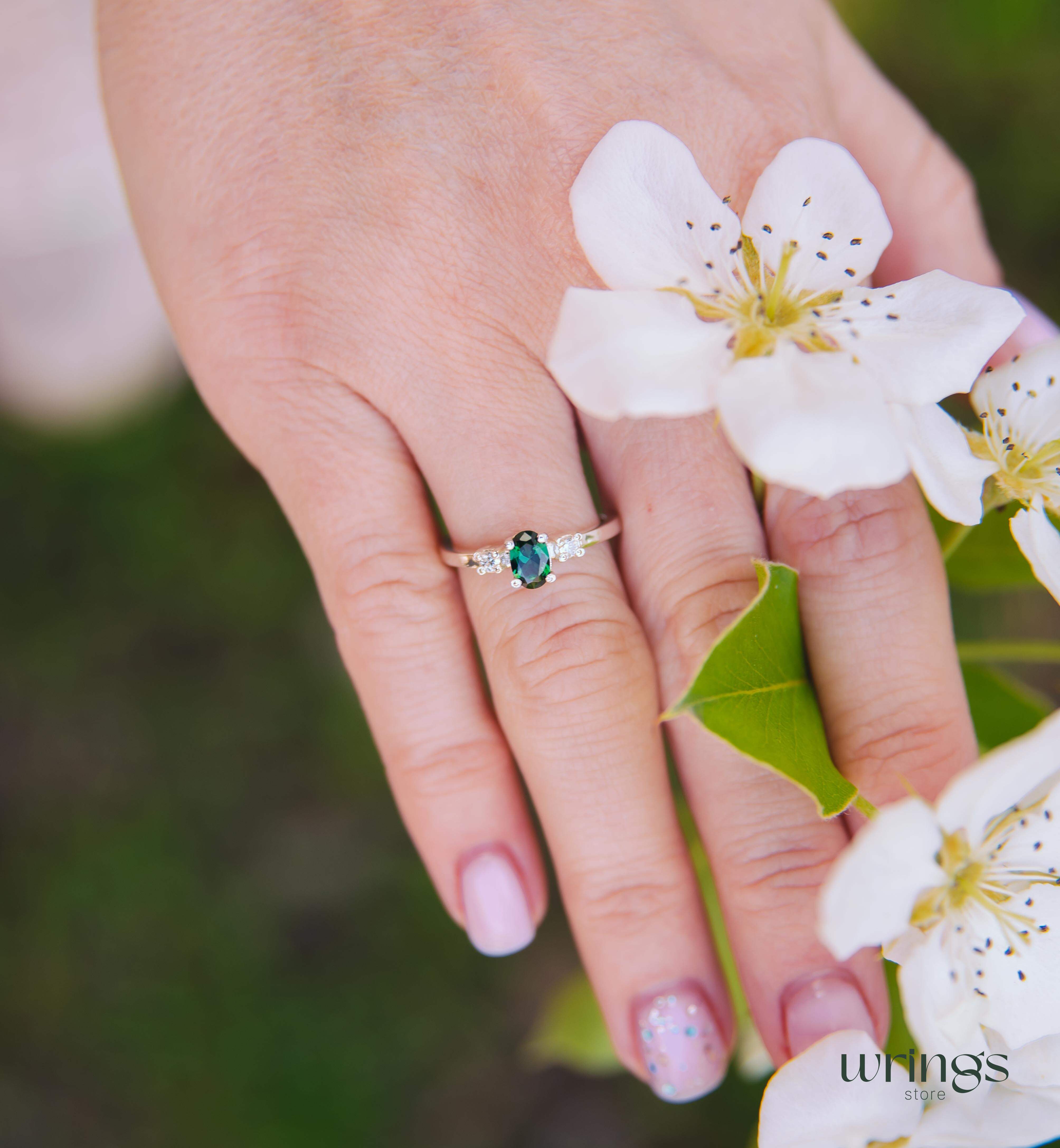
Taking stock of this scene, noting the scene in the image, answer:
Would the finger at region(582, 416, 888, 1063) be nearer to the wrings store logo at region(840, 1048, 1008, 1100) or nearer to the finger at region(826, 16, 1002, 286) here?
the wrings store logo at region(840, 1048, 1008, 1100)

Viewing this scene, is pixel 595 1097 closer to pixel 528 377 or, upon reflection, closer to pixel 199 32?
pixel 528 377

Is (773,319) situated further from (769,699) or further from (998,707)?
(998,707)

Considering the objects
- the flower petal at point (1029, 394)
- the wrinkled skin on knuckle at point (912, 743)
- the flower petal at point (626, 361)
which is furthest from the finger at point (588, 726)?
the flower petal at point (1029, 394)

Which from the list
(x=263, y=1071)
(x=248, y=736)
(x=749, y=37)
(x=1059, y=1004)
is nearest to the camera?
(x=1059, y=1004)

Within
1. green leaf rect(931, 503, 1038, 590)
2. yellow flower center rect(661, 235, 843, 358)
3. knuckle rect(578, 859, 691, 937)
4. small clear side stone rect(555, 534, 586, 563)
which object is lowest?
knuckle rect(578, 859, 691, 937)

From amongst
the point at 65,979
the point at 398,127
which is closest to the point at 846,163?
the point at 398,127

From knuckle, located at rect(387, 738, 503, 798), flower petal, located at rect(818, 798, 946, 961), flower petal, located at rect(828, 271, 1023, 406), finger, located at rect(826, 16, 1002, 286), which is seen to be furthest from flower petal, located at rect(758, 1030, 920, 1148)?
finger, located at rect(826, 16, 1002, 286)

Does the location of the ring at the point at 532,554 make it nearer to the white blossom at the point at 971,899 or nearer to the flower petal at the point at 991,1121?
the white blossom at the point at 971,899
